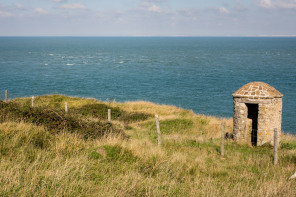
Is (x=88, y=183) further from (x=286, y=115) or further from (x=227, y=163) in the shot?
(x=286, y=115)

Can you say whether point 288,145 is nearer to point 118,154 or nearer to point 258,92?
point 258,92

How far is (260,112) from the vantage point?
51.1 feet

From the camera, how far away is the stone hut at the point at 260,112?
15.5 metres

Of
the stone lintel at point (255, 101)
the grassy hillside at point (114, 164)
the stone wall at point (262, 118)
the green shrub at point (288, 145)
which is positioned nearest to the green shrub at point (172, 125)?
the grassy hillside at point (114, 164)

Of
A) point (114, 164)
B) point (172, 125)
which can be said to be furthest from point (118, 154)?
point (172, 125)

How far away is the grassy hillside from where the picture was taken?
269 inches

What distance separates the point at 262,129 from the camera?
1563cm

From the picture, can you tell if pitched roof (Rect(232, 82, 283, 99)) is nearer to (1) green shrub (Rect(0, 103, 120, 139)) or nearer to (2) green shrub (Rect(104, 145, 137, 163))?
(1) green shrub (Rect(0, 103, 120, 139))

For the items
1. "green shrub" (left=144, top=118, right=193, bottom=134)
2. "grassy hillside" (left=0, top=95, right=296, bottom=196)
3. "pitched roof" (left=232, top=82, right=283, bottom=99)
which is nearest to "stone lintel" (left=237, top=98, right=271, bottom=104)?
"pitched roof" (left=232, top=82, right=283, bottom=99)

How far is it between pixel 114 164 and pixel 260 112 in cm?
960

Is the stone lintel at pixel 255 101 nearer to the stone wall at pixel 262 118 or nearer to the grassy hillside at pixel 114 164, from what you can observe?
the stone wall at pixel 262 118

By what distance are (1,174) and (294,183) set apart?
26.2 ft

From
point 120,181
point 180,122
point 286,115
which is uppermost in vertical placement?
point 120,181

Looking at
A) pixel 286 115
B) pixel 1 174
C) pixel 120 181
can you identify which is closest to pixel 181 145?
pixel 120 181
